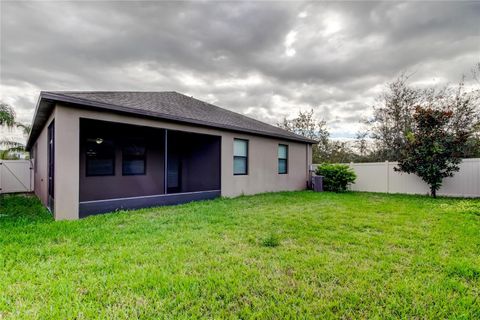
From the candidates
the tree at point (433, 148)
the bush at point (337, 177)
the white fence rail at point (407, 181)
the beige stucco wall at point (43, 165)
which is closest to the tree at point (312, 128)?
the white fence rail at point (407, 181)

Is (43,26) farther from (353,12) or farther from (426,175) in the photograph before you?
(426,175)

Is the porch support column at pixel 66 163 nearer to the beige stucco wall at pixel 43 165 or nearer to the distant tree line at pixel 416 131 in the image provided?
the beige stucco wall at pixel 43 165

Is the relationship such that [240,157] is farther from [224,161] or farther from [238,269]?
[238,269]

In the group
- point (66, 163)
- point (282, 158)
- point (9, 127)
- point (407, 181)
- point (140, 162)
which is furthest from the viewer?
point (9, 127)

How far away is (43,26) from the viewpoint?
7.76m

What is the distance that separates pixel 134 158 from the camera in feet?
30.5

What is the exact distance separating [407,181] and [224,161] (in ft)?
26.1

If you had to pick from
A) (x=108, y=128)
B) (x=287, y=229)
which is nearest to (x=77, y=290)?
(x=287, y=229)

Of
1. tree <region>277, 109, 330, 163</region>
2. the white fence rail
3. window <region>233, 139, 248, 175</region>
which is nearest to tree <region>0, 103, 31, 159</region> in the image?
window <region>233, 139, 248, 175</region>

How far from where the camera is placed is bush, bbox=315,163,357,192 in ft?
37.8

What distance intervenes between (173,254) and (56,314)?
1461mm

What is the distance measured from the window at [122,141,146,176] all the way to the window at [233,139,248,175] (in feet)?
11.4

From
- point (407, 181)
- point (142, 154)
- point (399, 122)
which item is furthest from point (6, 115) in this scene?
point (399, 122)

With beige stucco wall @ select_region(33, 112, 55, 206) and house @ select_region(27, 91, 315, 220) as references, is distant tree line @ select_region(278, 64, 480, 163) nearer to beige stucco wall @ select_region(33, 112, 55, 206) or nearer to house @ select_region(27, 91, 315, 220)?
house @ select_region(27, 91, 315, 220)
